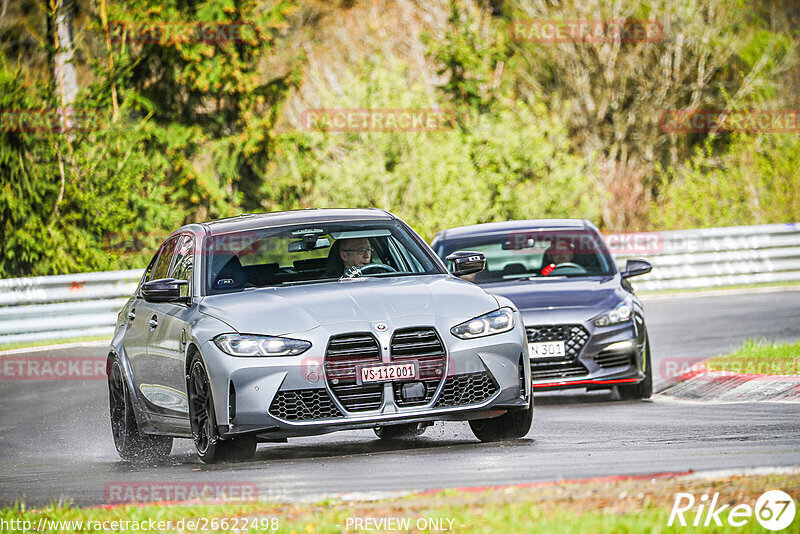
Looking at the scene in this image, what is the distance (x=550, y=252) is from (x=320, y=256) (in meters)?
5.04

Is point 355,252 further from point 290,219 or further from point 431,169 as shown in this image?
point 431,169

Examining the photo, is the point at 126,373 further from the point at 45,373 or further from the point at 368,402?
the point at 45,373

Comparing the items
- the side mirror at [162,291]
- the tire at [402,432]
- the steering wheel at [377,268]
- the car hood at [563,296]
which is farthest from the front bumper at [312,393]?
the car hood at [563,296]

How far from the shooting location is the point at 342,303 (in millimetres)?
8977

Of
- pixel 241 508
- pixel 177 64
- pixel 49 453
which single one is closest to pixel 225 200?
pixel 177 64

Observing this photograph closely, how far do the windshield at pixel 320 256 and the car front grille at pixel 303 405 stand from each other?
1.25m

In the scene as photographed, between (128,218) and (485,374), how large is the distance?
18.2 meters

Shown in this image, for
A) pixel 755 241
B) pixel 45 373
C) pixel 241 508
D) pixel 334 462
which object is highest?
pixel 241 508

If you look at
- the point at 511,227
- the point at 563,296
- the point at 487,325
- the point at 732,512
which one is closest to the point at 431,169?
the point at 511,227

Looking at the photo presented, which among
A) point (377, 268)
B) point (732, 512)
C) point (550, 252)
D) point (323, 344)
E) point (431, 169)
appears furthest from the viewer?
point (431, 169)

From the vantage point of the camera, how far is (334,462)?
9.03 metres

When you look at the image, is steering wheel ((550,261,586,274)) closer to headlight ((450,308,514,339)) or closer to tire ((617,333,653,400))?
tire ((617,333,653,400))

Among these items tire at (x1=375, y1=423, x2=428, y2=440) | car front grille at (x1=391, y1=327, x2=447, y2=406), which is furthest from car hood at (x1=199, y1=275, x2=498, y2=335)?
tire at (x1=375, y1=423, x2=428, y2=440)

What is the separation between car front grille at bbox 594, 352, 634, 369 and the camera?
1326cm
